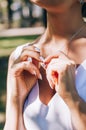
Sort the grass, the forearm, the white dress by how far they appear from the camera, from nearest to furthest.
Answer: the forearm → the white dress → the grass

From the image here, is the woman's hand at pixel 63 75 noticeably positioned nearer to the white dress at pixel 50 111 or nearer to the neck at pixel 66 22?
the white dress at pixel 50 111

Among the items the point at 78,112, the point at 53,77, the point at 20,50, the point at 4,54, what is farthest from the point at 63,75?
the point at 4,54

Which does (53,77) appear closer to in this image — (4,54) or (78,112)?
(78,112)

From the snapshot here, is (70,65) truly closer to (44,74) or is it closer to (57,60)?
(57,60)

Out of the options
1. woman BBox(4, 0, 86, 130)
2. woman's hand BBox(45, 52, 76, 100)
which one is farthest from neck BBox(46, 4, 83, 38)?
woman's hand BBox(45, 52, 76, 100)

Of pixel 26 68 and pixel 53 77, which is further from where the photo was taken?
pixel 26 68

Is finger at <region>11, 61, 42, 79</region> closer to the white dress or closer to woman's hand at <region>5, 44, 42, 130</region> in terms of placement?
woman's hand at <region>5, 44, 42, 130</region>

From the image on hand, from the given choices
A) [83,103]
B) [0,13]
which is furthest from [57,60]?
[0,13]
